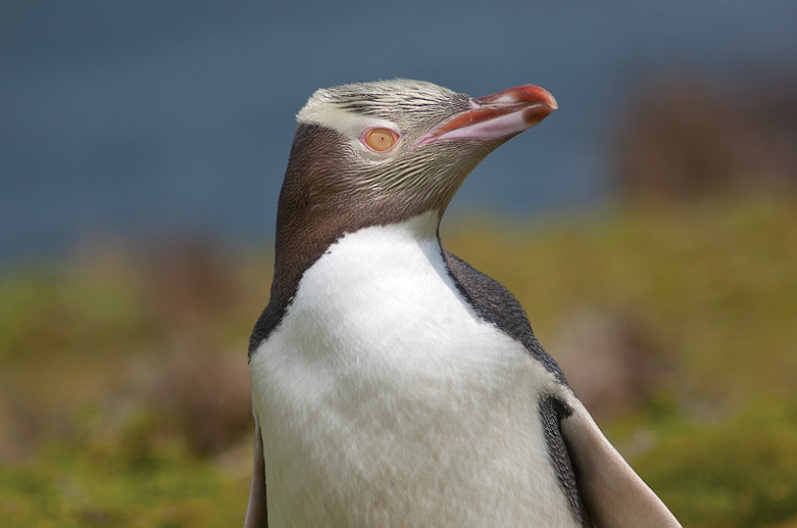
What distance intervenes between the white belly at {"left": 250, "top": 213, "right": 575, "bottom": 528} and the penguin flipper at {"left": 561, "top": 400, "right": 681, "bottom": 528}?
15cm

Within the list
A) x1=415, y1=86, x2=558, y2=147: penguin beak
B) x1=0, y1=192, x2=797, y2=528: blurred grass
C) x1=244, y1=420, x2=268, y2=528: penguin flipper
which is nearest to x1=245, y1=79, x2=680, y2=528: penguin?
x1=415, y1=86, x2=558, y2=147: penguin beak

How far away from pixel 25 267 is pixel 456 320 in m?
11.6

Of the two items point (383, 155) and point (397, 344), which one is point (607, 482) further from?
point (383, 155)

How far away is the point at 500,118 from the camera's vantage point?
6.22ft

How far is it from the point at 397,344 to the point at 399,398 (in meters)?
0.12

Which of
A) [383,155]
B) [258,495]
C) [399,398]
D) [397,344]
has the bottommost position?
[258,495]

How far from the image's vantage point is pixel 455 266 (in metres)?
2.12

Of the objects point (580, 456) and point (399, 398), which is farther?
point (580, 456)

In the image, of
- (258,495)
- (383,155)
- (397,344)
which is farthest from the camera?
(258,495)

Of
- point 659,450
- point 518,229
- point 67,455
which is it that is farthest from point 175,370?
point 518,229

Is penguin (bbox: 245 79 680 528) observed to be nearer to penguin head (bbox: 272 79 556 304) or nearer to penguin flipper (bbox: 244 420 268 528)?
penguin head (bbox: 272 79 556 304)

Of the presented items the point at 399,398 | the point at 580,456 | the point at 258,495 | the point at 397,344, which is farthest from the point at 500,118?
the point at 258,495

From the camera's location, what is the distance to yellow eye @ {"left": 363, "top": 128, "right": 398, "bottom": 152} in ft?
6.39

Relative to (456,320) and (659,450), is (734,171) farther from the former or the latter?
(456,320)
